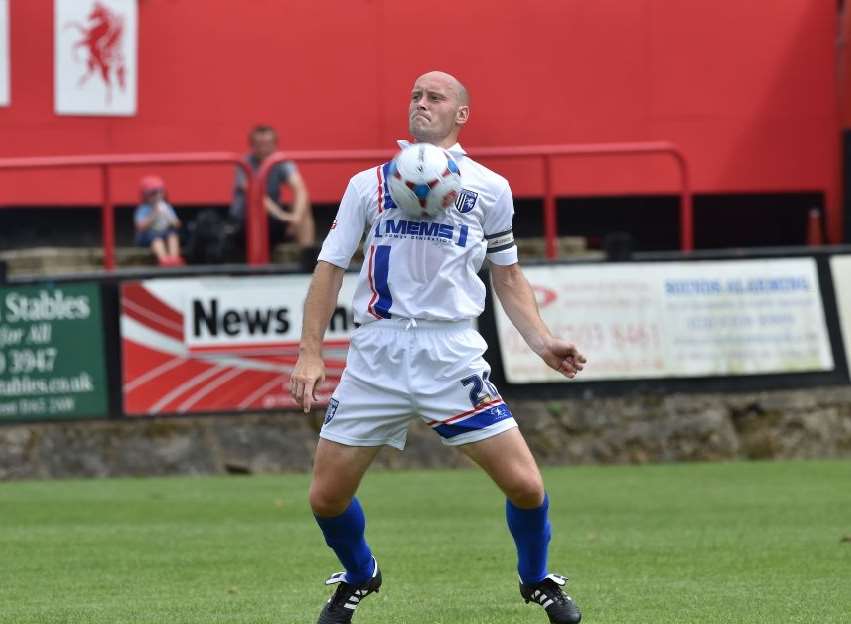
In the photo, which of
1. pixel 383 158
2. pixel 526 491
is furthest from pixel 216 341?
pixel 526 491

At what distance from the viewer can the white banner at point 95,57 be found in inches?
711

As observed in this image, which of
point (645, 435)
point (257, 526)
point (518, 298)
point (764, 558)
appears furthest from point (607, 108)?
point (518, 298)

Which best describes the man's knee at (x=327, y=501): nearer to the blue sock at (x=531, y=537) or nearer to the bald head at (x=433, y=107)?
the blue sock at (x=531, y=537)

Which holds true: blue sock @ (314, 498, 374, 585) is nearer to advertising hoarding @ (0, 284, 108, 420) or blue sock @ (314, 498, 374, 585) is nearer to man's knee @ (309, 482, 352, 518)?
man's knee @ (309, 482, 352, 518)

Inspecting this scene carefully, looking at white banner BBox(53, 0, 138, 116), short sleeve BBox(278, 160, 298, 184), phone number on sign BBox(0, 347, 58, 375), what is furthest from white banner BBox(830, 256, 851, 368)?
white banner BBox(53, 0, 138, 116)

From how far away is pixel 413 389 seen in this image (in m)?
6.79

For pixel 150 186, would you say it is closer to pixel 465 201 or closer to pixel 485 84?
pixel 485 84

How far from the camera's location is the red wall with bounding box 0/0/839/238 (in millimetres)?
18172

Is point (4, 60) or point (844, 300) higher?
point (4, 60)

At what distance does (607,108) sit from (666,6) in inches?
48.5

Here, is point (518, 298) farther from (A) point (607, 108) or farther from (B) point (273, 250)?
(A) point (607, 108)

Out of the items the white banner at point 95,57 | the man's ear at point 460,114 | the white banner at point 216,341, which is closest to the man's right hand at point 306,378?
the man's ear at point 460,114

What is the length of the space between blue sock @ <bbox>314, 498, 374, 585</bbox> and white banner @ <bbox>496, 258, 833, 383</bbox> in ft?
26.8

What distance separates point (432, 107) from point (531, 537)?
165cm
